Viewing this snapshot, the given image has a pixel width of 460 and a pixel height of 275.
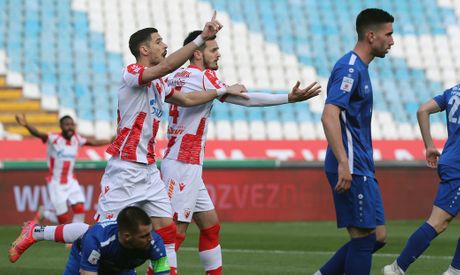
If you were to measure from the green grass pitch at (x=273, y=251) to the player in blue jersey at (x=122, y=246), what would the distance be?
3.56 meters

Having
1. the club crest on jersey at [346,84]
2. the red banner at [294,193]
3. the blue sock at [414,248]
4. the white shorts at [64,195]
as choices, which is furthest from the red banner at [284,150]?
the club crest on jersey at [346,84]

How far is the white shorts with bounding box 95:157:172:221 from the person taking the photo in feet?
26.3

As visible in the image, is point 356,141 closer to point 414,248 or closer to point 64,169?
point 414,248

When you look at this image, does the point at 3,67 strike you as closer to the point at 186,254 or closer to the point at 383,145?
the point at 383,145

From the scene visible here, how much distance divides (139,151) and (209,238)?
110 cm

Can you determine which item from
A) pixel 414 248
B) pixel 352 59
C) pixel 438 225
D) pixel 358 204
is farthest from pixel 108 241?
pixel 438 225

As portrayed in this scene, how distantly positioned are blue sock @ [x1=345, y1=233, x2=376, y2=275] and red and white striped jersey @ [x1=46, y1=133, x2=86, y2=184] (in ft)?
34.4

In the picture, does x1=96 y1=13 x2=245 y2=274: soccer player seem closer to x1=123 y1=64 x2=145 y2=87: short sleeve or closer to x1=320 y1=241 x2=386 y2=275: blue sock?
x1=123 y1=64 x2=145 y2=87: short sleeve

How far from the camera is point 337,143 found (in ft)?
23.5

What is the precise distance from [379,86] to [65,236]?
2127 cm

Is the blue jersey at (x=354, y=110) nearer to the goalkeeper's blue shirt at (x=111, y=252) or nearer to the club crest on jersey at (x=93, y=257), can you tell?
the goalkeeper's blue shirt at (x=111, y=252)

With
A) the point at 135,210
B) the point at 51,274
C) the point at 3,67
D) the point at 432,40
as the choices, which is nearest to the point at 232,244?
the point at 51,274

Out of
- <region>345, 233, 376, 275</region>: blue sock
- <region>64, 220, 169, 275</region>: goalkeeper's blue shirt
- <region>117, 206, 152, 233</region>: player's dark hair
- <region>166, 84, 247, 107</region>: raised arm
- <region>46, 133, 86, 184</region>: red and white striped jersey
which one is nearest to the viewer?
<region>117, 206, 152, 233</region>: player's dark hair

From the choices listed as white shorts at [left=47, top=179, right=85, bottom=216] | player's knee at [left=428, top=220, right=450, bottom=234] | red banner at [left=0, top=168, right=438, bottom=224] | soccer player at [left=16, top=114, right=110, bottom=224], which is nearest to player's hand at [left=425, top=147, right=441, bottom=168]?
player's knee at [left=428, top=220, right=450, bottom=234]
